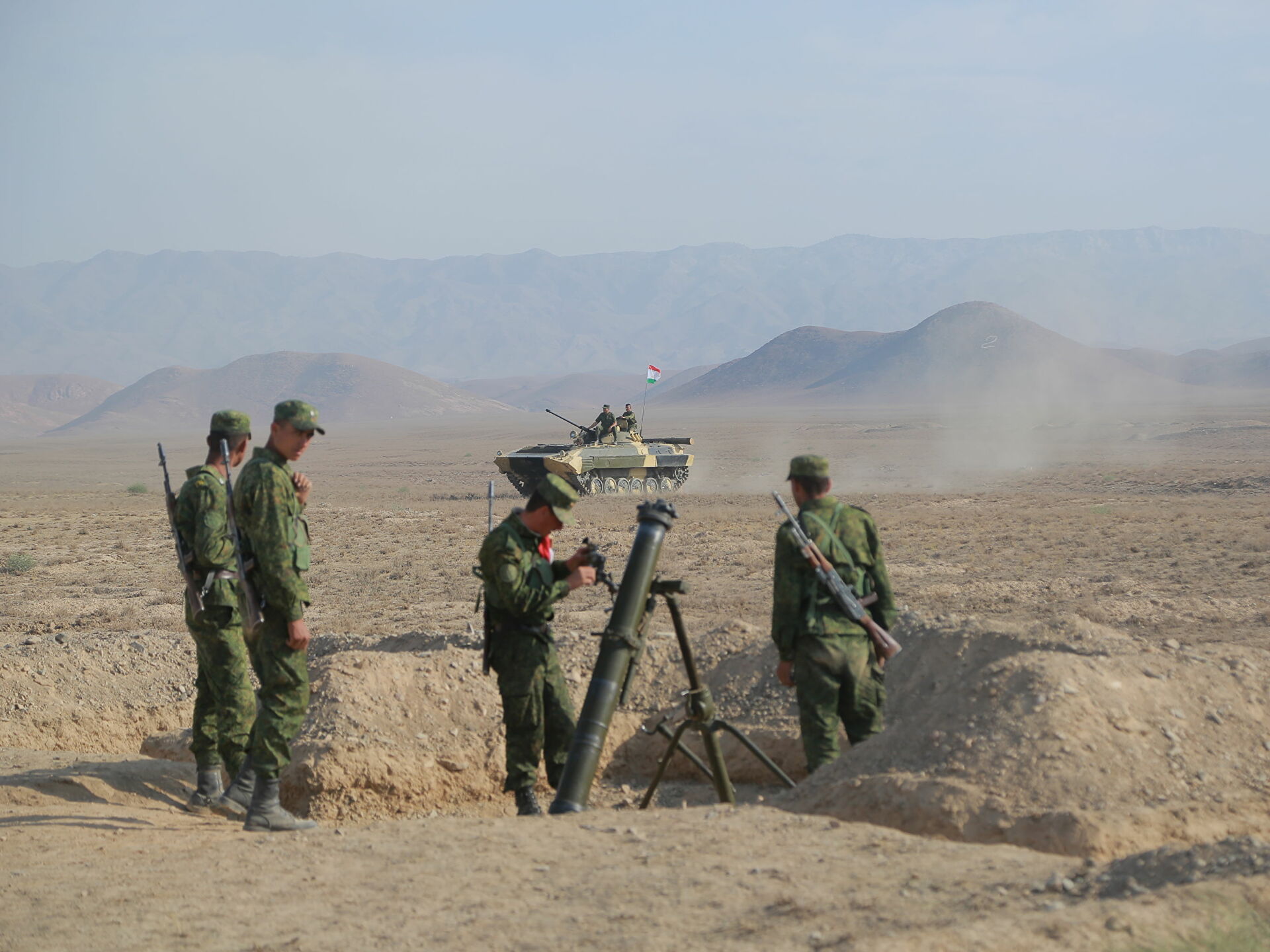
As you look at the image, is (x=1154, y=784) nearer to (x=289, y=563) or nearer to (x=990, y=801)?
(x=990, y=801)

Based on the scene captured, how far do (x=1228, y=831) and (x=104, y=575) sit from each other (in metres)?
14.8

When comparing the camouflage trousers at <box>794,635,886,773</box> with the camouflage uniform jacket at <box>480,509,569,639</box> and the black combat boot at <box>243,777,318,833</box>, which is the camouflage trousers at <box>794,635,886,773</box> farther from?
the black combat boot at <box>243,777,318,833</box>

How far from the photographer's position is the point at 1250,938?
3324 millimetres

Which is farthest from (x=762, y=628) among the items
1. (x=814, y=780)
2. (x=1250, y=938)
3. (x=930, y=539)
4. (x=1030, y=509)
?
(x=1030, y=509)

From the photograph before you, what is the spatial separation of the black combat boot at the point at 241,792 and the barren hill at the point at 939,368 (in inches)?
3495

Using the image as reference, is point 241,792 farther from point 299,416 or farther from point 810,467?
point 810,467

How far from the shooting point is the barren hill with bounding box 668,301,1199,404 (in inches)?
4104

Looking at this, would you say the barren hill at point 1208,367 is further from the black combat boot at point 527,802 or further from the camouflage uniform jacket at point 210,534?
the camouflage uniform jacket at point 210,534

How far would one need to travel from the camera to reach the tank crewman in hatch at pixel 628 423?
1143 inches

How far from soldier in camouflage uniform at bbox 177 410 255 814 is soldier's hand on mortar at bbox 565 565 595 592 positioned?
5.99 feet

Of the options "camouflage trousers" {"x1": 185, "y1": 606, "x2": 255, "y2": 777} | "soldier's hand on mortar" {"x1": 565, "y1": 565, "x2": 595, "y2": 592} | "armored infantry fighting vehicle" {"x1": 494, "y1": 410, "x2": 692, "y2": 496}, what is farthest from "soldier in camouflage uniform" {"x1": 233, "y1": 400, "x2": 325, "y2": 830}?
"armored infantry fighting vehicle" {"x1": 494, "y1": 410, "x2": 692, "y2": 496}

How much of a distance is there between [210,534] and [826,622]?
2969 mm

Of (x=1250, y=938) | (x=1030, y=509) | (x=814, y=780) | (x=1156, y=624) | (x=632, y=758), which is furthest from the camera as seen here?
(x=1030, y=509)

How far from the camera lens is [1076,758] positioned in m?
5.41
